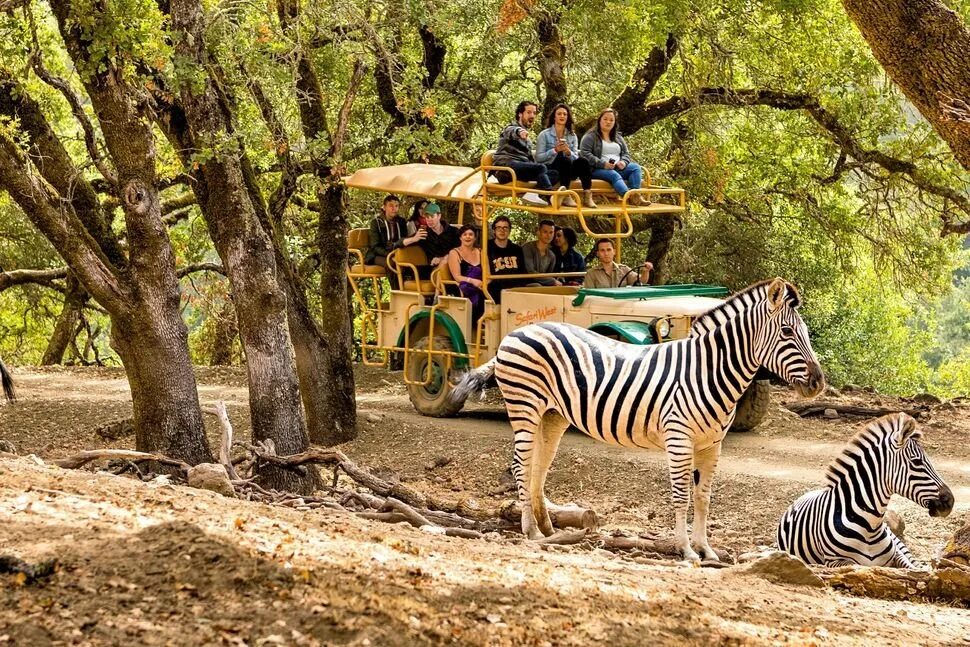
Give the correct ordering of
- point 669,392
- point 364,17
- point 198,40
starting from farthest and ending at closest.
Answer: point 364,17 < point 198,40 < point 669,392

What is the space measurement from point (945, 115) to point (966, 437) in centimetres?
854

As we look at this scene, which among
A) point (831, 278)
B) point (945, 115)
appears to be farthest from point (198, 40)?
point (831, 278)

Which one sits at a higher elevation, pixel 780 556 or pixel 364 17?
pixel 364 17

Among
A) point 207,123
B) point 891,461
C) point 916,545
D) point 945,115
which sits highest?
point 207,123

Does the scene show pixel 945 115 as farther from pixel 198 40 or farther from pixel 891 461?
pixel 198 40

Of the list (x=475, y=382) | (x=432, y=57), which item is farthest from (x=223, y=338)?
(x=475, y=382)

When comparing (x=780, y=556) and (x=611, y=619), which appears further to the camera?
(x=780, y=556)

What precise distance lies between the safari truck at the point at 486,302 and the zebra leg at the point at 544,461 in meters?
3.01

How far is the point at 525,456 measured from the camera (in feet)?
30.8

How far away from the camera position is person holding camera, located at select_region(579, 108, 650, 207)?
1346cm

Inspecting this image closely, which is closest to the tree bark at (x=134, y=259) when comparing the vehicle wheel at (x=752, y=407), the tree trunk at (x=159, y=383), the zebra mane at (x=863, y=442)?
the tree trunk at (x=159, y=383)

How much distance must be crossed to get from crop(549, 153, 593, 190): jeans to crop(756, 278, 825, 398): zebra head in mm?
4561

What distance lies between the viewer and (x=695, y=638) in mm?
4926

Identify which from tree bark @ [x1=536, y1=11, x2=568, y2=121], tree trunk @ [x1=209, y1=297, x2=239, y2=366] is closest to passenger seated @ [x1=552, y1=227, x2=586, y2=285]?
tree bark @ [x1=536, y1=11, x2=568, y2=121]
